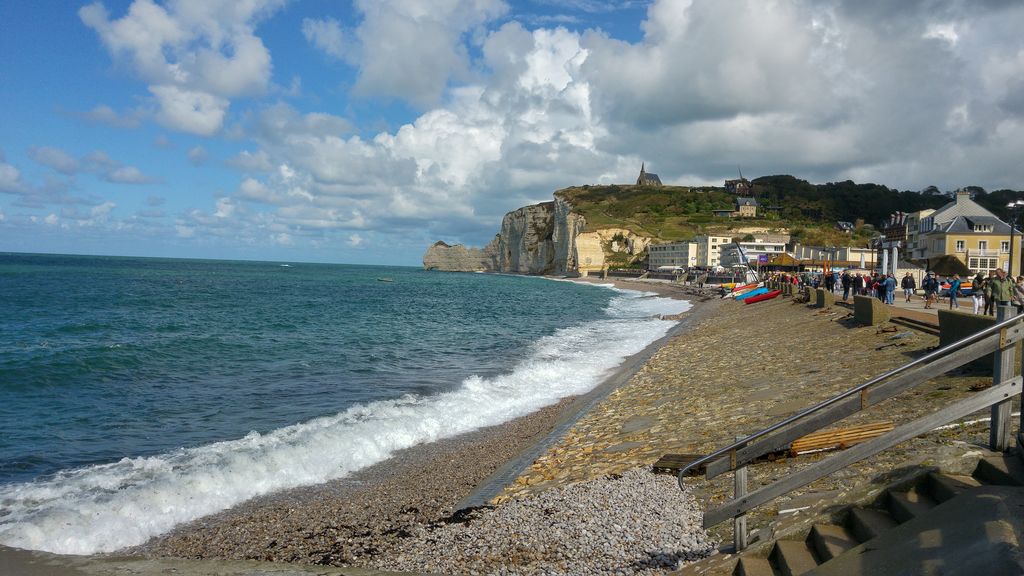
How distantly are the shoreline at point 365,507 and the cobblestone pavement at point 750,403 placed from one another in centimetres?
81

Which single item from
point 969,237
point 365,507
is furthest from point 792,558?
point 969,237

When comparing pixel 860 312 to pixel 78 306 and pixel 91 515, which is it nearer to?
pixel 91 515

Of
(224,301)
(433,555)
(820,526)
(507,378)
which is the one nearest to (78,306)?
A: (224,301)

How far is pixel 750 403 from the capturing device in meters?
11.7

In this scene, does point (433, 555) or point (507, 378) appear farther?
point (507, 378)

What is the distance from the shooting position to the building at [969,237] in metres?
56.9

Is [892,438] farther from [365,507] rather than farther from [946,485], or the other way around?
[365,507]

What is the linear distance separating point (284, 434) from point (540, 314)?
3292 centimetres

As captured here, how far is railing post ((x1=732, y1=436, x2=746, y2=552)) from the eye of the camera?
5.17 meters

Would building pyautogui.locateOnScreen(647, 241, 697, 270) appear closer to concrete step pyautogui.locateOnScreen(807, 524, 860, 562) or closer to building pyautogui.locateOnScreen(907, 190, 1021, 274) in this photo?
building pyautogui.locateOnScreen(907, 190, 1021, 274)

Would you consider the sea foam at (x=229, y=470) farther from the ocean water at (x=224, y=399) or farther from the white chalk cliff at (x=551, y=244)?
the white chalk cliff at (x=551, y=244)

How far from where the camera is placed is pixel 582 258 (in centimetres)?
12912

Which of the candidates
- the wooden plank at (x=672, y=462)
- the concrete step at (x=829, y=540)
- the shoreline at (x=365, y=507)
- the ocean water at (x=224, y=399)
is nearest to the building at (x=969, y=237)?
the ocean water at (x=224, y=399)

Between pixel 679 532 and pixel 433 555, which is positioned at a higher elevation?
pixel 679 532
